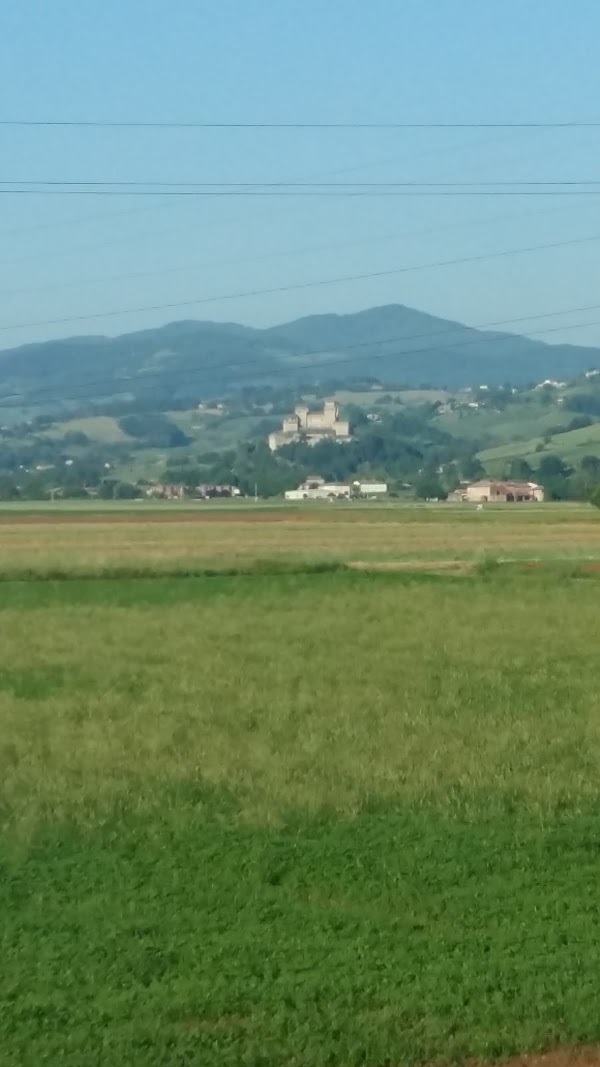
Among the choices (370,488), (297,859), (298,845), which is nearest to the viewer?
(297,859)

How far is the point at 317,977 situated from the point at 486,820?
4167 mm

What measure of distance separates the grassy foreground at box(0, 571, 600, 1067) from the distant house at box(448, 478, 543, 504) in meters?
127

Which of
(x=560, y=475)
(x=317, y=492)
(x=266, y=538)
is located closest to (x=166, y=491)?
(x=317, y=492)

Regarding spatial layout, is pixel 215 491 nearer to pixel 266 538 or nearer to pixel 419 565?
pixel 266 538

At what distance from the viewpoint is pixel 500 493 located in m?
152

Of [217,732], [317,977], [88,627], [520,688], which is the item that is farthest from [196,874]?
[88,627]

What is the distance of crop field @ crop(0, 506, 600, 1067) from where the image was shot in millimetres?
7426

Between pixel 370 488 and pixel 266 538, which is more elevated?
pixel 370 488

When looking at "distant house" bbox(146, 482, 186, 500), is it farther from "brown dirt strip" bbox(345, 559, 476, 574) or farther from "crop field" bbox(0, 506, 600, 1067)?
"crop field" bbox(0, 506, 600, 1067)

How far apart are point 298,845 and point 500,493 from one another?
5608 inches

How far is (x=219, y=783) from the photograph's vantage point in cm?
1334

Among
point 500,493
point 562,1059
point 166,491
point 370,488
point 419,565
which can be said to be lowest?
point 419,565

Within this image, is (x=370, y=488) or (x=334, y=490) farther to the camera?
(x=370, y=488)

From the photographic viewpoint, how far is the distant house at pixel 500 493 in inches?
5915
